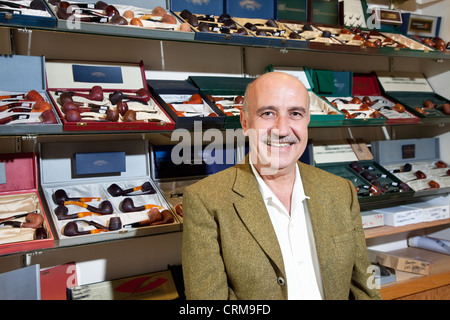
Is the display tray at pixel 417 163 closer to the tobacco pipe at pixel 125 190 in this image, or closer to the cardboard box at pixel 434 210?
the cardboard box at pixel 434 210

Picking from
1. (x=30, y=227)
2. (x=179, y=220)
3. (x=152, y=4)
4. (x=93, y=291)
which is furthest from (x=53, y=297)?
(x=152, y=4)

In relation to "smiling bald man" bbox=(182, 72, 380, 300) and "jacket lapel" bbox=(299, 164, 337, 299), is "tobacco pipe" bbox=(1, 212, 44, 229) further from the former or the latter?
"jacket lapel" bbox=(299, 164, 337, 299)

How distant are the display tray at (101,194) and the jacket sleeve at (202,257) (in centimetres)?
54

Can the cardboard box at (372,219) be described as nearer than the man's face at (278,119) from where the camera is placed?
No

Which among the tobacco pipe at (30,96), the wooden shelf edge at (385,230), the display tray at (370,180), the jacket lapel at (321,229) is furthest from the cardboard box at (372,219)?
the tobacco pipe at (30,96)

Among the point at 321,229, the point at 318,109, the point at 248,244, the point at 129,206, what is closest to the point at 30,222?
the point at 129,206

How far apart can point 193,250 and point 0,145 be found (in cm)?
136

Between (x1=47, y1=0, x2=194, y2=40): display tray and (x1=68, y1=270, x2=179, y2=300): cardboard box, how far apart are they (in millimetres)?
1300

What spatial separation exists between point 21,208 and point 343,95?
2204 mm

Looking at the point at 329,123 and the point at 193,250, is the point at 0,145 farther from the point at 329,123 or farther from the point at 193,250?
the point at 329,123

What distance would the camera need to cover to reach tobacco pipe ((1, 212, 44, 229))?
177 centimetres

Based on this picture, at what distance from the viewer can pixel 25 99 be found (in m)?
1.94

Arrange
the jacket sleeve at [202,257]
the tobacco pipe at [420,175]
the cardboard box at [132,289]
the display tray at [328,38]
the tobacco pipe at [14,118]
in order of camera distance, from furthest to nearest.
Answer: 1. the tobacco pipe at [420,175]
2. the display tray at [328,38]
3. the cardboard box at [132,289]
4. the tobacco pipe at [14,118]
5. the jacket sleeve at [202,257]

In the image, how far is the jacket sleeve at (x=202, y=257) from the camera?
1390 mm
